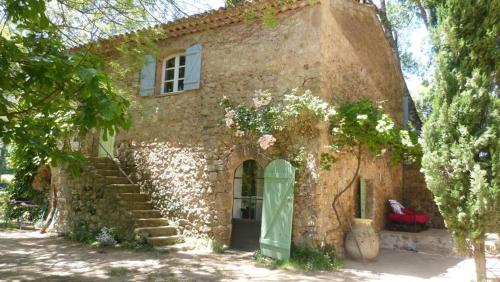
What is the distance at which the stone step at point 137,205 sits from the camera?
812 cm

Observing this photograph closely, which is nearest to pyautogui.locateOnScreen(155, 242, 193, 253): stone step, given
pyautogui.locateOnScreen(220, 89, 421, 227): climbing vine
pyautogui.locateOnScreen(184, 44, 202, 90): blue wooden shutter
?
pyautogui.locateOnScreen(220, 89, 421, 227): climbing vine

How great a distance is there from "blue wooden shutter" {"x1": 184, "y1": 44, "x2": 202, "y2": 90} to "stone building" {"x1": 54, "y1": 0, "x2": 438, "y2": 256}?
0.08 ft

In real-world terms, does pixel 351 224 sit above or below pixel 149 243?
above

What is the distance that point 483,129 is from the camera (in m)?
5.11

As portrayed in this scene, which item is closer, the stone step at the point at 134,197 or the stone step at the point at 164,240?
the stone step at the point at 164,240

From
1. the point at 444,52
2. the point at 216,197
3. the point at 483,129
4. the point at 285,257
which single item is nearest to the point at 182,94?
the point at 216,197

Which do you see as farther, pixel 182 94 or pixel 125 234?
pixel 182 94

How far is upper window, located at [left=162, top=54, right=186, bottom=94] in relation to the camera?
29.8 ft

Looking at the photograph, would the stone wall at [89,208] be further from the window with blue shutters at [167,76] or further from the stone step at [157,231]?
the window with blue shutters at [167,76]

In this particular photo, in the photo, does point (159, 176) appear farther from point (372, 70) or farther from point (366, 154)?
point (372, 70)

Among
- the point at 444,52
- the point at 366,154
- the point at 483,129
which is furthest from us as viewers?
the point at 366,154

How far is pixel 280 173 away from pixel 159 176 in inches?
126

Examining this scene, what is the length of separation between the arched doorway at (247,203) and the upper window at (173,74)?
8.01 feet

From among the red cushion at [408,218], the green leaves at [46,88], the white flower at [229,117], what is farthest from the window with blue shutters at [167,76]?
the red cushion at [408,218]
